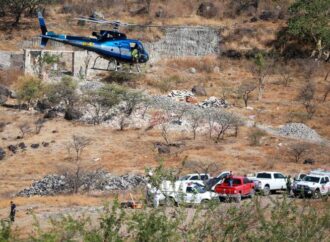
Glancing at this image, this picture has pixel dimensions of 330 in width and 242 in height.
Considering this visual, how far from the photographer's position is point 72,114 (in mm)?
55344

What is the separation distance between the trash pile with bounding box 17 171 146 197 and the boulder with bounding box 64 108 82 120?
14.6 meters

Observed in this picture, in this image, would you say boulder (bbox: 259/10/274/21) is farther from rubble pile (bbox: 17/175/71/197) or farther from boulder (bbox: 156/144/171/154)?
rubble pile (bbox: 17/175/71/197)

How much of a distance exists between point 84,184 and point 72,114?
16.5m

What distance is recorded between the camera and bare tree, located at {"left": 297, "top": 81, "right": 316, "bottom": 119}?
194ft

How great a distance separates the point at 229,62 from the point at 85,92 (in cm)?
2279

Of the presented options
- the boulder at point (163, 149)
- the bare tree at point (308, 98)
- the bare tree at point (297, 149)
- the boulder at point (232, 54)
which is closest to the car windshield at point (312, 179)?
the bare tree at point (297, 149)

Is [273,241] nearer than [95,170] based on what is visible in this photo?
Yes

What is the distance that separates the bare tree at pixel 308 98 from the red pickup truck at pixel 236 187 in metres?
26.7

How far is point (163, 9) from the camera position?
89.0 metres

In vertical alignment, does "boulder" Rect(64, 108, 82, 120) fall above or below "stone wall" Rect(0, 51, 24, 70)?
below

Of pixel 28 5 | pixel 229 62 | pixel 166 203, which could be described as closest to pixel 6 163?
pixel 166 203

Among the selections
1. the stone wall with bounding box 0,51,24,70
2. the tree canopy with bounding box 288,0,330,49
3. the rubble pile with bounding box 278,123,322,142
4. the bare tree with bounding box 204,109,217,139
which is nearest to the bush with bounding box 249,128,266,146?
the rubble pile with bounding box 278,123,322,142

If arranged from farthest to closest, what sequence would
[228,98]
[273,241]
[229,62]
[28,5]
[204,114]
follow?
[28,5], [229,62], [228,98], [204,114], [273,241]

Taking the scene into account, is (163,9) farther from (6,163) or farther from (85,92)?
(6,163)
